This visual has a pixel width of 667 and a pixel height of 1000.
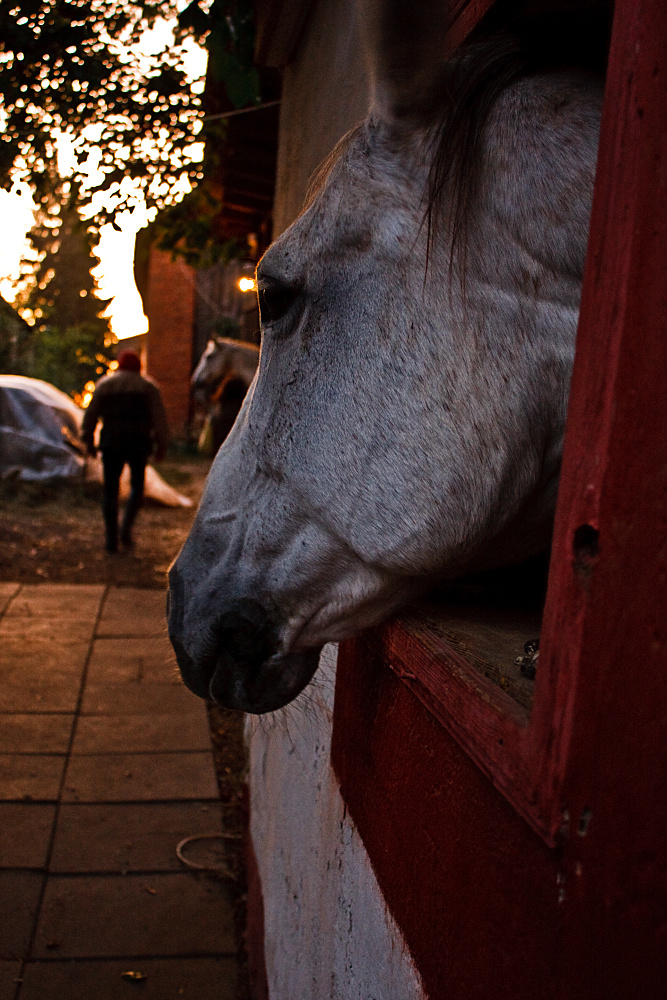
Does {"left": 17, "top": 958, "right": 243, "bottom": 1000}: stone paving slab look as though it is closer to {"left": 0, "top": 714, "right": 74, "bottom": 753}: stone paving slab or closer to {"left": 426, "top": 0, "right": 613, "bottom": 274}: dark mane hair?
{"left": 0, "top": 714, "right": 74, "bottom": 753}: stone paving slab

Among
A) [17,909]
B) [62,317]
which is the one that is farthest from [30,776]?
[62,317]

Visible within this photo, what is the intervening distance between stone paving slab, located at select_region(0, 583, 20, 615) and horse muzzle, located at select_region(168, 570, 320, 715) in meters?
5.26

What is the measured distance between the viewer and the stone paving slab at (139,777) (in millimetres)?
3545

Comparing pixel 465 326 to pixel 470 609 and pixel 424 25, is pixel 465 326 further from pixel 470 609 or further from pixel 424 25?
pixel 470 609

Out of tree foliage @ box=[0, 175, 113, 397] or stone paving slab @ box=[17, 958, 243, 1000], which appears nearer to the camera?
stone paving slab @ box=[17, 958, 243, 1000]

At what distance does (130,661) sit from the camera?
5070mm

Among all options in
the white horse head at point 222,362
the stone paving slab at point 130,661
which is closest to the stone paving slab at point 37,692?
the stone paving slab at point 130,661

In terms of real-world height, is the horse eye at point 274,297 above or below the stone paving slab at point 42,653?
above

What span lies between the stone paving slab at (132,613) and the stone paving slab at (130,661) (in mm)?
142

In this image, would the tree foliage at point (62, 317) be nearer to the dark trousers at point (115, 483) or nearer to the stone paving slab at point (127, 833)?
the dark trousers at point (115, 483)

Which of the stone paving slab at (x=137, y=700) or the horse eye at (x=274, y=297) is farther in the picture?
the stone paving slab at (x=137, y=700)

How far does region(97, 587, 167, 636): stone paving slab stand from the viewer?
18.6ft

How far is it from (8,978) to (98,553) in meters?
5.90

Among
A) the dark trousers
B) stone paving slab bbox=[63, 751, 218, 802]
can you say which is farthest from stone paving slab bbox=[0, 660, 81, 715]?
the dark trousers
